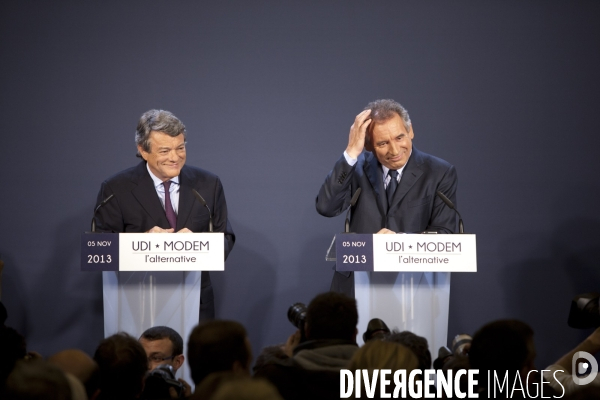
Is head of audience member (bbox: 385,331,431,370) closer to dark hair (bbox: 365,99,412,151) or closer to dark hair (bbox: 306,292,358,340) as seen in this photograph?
dark hair (bbox: 306,292,358,340)

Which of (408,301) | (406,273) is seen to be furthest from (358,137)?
(408,301)

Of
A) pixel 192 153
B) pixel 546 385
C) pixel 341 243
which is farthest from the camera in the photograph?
pixel 192 153

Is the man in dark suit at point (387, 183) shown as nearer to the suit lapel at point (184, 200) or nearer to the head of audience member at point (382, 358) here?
the suit lapel at point (184, 200)

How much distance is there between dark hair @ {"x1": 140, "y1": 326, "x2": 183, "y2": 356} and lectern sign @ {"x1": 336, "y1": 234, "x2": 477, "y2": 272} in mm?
814

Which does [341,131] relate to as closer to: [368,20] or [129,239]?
[368,20]

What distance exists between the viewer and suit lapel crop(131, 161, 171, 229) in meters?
3.89

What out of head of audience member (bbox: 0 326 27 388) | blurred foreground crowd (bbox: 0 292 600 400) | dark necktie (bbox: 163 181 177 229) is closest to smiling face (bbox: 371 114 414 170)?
dark necktie (bbox: 163 181 177 229)

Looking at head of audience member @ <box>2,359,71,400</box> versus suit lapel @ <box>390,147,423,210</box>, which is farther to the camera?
suit lapel @ <box>390,147,423,210</box>

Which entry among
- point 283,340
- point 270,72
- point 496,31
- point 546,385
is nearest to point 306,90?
point 270,72

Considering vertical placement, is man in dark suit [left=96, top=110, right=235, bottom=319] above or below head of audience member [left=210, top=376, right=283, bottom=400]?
above

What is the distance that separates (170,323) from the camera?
3461mm

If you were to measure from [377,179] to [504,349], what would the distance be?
1879 millimetres

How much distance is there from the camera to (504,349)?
7.18 ft

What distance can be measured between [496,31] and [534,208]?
1.38 metres
